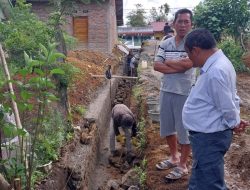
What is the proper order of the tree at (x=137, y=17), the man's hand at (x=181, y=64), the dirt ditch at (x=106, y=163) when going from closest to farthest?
the man's hand at (x=181, y=64) < the dirt ditch at (x=106, y=163) < the tree at (x=137, y=17)

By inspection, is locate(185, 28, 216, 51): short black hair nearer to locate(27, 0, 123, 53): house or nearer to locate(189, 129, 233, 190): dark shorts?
locate(189, 129, 233, 190): dark shorts

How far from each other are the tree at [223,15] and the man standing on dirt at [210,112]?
12.5 m

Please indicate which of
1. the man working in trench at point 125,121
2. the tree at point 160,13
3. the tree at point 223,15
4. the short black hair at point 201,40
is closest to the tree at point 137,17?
the tree at point 160,13

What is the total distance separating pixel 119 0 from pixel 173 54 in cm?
2452

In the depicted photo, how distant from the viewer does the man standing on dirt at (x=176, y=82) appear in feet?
15.0

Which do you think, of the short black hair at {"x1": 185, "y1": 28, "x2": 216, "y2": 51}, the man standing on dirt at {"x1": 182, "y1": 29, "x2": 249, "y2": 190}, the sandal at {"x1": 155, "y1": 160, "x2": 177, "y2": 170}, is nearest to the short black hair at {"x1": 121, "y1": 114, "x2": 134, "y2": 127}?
the sandal at {"x1": 155, "y1": 160, "x2": 177, "y2": 170}

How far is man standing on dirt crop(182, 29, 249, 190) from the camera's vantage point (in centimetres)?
323

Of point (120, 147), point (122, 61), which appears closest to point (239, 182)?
point (120, 147)

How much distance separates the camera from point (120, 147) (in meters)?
8.70

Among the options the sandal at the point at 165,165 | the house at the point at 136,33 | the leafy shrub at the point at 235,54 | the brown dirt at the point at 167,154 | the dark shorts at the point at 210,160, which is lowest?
the house at the point at 136,33

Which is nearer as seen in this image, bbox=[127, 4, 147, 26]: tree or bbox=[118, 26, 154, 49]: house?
bbox=[118, 26, 154, 49]: house

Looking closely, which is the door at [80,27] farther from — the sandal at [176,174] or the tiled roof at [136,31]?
the tiled roof at [136,31]

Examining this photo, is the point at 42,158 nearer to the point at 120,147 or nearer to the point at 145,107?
the point at 120,147

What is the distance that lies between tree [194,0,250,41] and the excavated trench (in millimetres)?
6538
